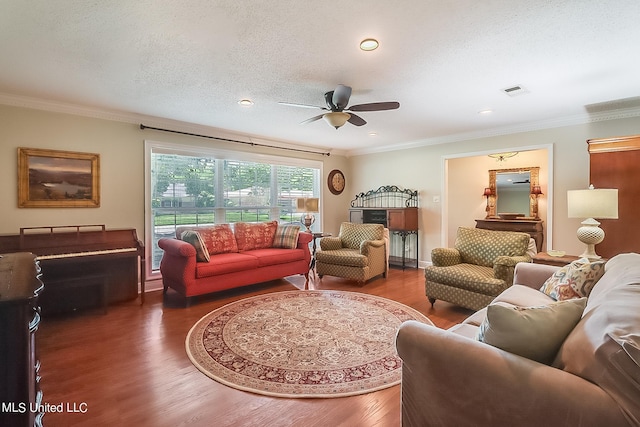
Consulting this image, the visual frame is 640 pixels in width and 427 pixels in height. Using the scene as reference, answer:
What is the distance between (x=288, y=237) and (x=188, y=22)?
3188mm

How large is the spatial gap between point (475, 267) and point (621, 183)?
5.79 feet

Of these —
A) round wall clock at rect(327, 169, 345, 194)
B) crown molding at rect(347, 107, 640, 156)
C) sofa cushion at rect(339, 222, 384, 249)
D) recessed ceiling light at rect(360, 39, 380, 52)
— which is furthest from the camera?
round wall clock at rect(327, 169, 345, 194)

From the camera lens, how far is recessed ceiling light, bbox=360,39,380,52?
2137mm

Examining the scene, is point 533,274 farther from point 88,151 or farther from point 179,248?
point 88,151

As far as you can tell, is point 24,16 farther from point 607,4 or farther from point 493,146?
point 493,146

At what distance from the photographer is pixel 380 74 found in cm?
269

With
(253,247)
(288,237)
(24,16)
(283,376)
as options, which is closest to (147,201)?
(253,247)

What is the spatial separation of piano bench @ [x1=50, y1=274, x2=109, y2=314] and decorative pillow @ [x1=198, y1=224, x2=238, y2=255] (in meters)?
1.17

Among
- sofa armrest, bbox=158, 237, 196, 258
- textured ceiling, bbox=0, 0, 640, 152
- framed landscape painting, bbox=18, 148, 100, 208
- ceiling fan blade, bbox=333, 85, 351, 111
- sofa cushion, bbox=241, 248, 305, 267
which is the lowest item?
sofa cushion, bbox=241, 248, 305, 267

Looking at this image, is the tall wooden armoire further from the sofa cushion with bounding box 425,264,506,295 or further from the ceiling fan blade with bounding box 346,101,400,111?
the ceiling fan blade with bounding box 346,101,400,111

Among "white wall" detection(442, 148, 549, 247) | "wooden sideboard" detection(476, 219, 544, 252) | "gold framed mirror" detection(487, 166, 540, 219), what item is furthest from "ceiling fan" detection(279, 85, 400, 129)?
"gold framed mirror" detection(487, 166, 540, 219)

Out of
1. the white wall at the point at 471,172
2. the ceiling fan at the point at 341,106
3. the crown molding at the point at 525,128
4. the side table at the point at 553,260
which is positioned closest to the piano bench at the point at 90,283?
the ceiling fan at the point at 341,106

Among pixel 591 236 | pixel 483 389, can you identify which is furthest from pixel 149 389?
pixel 591 236

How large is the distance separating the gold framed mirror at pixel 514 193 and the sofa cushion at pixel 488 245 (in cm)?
191
